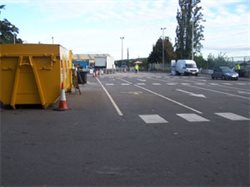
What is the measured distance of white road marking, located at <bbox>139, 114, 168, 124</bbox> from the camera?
1379 cm

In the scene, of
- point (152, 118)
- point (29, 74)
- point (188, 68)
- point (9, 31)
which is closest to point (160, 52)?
point (9, 31)

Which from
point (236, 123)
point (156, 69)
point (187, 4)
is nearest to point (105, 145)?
point (236, 123)

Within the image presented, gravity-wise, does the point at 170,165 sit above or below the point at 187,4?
below

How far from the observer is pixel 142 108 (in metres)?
17.6

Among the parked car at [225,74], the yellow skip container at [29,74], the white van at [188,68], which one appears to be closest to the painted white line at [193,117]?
the yellow skip container at [29,74]

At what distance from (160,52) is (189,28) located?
33653 mm

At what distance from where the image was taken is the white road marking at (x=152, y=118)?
13789 millimetres

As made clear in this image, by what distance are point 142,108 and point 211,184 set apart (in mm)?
10887

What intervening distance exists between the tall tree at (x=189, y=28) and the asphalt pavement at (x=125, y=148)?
72.7m

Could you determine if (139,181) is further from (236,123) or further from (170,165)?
(236,123)

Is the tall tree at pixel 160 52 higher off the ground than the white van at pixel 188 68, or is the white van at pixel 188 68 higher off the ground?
the tall tree at pixel 160 52

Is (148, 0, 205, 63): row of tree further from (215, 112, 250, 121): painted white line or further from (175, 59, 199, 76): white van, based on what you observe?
(215, 112, 250, 121): painted white line

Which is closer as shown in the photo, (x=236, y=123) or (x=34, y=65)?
(x=236, y=123)

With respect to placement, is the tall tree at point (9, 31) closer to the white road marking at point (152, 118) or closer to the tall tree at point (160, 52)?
the tall tree at point (160, 52)
